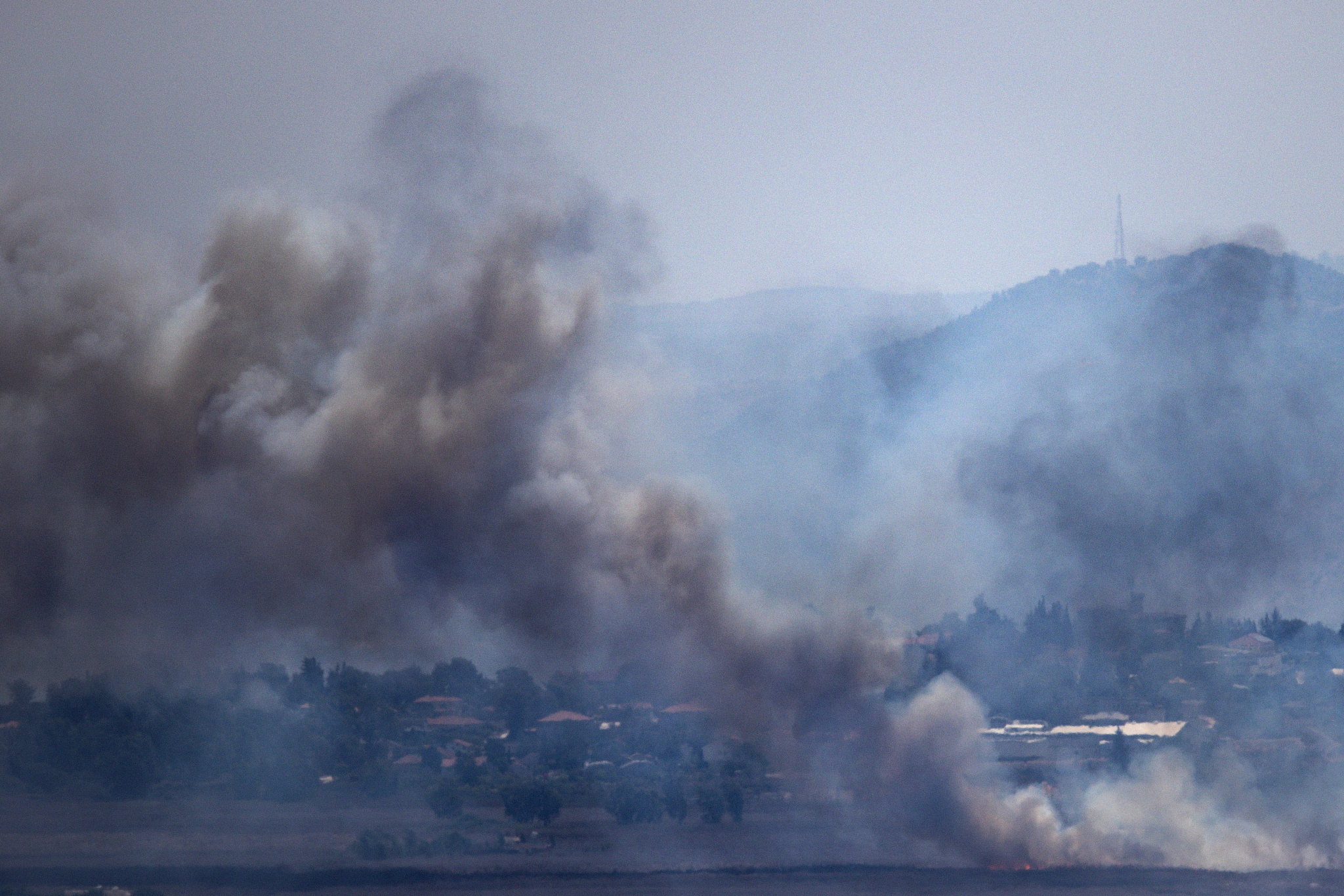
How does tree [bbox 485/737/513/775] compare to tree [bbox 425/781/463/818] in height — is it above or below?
above

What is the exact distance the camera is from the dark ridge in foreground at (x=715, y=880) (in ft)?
232

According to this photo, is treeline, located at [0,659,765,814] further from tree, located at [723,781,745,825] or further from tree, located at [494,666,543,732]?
tree, located at [494,666,543,732]

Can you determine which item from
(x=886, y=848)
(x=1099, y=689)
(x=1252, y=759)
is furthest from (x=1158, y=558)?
(x=886, y=848)

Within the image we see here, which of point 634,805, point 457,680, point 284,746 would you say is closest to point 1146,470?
point 457,680

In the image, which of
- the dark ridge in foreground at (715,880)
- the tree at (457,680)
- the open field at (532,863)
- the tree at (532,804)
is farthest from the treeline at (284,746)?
the tree at (457,680)

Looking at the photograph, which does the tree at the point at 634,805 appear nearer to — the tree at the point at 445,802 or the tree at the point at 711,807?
the tree at the point at 711,807

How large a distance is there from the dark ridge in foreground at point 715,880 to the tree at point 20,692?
16.9 metres

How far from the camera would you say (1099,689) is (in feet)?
368

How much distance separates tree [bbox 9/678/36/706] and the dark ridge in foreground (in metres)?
16.9

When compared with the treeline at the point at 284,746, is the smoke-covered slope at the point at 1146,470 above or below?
above

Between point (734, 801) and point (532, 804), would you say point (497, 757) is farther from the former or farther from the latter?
point (734, 801)

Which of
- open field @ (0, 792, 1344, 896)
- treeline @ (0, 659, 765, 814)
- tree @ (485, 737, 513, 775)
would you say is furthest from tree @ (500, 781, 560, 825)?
tree @ (485, 737, 513, 775)

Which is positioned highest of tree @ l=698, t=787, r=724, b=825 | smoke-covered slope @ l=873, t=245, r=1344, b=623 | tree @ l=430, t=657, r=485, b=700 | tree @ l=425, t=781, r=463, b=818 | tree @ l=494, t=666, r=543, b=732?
smoke-covered slope @ l=873, t=245, r=1344, b=623

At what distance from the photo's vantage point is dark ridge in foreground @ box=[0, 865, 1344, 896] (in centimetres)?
7069
